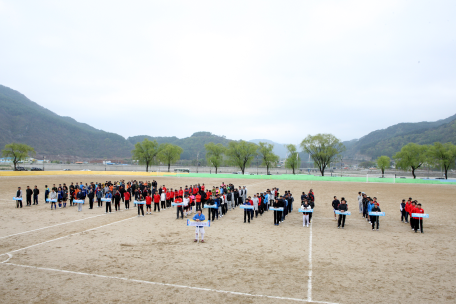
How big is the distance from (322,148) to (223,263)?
82.6m

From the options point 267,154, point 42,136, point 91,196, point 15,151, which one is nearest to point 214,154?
point 267,154

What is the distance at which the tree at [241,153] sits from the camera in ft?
286

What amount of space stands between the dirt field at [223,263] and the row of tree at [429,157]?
70.1m

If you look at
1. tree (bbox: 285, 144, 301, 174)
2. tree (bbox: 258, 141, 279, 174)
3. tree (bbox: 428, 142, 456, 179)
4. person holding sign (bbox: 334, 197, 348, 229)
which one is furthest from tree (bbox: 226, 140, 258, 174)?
person holding sign (bbox: 334, 197, 348, 229)

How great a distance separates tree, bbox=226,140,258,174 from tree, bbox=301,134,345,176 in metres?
17.2

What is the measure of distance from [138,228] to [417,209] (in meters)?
15.8

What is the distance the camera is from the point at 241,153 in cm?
8769

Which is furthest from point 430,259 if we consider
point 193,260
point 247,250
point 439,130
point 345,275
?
point 439,130

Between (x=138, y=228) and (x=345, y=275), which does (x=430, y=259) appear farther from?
(x=138, y=228)

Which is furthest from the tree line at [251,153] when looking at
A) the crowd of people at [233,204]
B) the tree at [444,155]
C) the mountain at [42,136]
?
the mountain at [42,136]

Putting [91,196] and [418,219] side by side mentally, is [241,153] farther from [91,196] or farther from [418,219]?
[418,219]

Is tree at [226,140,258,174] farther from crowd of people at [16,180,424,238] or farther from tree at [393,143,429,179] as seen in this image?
crowd of people at [16,180,424,238]

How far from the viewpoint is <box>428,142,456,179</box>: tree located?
7006 centimetres

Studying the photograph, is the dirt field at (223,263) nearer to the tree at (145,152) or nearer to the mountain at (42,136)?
the tree at (145,152)
